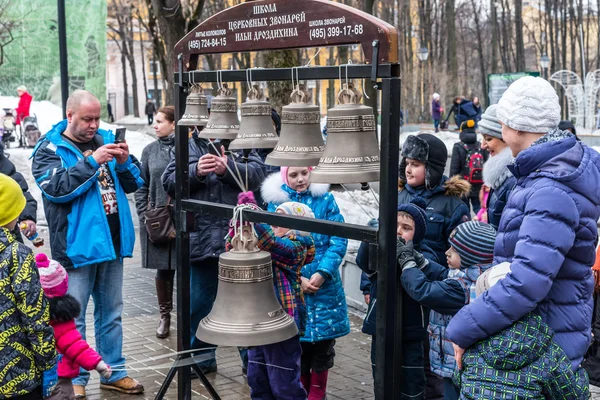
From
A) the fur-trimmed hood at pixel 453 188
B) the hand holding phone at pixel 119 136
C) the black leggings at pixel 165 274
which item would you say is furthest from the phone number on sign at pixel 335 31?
the black leggings at pixel 165 274

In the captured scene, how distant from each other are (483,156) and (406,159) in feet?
23.3

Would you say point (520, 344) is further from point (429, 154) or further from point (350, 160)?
point (429, 154)

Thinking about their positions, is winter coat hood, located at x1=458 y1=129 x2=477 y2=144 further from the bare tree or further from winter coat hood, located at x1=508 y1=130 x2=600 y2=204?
the bare tree

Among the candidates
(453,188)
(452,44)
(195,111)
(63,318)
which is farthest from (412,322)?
(452,44)

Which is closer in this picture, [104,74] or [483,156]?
[483,156]

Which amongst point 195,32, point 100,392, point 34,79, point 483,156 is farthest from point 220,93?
point 34,79

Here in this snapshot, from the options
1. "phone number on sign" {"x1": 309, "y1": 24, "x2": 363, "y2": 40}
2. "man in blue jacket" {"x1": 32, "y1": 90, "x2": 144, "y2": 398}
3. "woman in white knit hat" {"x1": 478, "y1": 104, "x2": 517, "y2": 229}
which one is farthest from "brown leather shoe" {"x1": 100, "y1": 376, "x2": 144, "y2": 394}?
"phone number on sign" {"x1": 309, "y1": 24, "x2": 363, "y2": 40}

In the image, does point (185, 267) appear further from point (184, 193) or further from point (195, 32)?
point (195, 32)

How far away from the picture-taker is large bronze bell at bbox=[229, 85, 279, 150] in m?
4.06

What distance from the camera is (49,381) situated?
13.5 ft

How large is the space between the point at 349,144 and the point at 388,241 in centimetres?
47

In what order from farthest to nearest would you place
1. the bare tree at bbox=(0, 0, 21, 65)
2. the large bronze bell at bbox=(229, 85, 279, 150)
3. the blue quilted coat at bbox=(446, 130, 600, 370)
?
the bare tree at bbox=(0, 0, 21, 65) → the large bronze bell at bbox=(229, 85, 279, 150) → the blue quilted coat at bbox=(446, 130, 600, 370)

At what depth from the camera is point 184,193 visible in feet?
15.1

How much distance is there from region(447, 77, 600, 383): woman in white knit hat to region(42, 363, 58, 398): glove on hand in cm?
214
